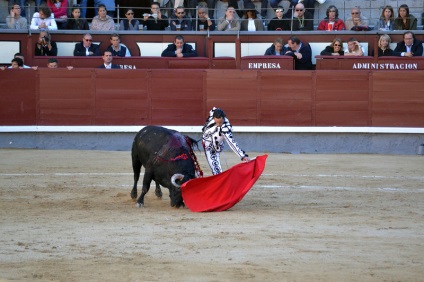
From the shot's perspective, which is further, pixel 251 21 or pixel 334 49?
pixel 251 21

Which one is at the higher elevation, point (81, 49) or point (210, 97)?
point (81, 49)

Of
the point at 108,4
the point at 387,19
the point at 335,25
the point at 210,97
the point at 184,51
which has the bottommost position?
the point at 210,97

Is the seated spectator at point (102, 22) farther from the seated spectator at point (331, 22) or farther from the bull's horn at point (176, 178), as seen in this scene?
the bull's horn at point (176, 178)

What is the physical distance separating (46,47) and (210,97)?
288cm

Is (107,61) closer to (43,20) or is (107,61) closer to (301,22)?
(43,20)

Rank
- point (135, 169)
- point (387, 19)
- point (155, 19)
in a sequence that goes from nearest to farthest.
Result: point (135, 169) < point (387, 19) < point (155, 19)

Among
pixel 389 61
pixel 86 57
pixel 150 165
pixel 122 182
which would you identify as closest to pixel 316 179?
pixel 122 182

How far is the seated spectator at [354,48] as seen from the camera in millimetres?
16766

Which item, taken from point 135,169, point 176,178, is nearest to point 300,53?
point 135,169

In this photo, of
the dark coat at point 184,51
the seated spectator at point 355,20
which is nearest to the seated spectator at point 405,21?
the seated spectator at point 355,20

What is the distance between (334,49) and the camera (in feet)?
55.5

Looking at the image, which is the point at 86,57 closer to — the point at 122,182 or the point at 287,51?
the point at 287,51

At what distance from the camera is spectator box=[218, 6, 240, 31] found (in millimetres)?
17409

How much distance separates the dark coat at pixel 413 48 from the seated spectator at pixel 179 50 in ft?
10.9
